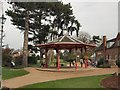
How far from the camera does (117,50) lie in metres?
55.0

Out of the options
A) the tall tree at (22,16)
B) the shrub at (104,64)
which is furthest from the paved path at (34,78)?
the tall tree at (22,16)

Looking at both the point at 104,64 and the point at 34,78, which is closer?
the point at 34,78

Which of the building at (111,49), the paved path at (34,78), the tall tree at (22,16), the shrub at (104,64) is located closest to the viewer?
the paved path at (34,78)

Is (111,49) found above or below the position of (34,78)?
above

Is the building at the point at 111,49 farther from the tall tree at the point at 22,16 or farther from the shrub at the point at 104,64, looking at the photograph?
the tall tree at the point at 22,16

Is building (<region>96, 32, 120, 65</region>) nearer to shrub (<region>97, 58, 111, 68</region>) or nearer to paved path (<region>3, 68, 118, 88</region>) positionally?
shrub (<region>97, 58, 111, 68</region>)

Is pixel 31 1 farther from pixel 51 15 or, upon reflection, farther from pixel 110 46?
pixel 110 46

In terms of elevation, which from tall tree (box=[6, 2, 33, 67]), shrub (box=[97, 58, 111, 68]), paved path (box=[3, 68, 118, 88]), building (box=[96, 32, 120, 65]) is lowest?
paved path (box=[3, 68, 118, 88])

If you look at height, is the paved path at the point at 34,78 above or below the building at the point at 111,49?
below

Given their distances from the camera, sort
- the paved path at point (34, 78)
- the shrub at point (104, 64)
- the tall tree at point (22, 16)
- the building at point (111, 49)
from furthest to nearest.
Answer: the building at point (111, 49) → the tall tree at point (22, 16) → the shrub at point (104, 64) → the paved path at point (34, 78)

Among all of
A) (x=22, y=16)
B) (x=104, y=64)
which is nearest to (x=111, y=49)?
(x=104, y=64)

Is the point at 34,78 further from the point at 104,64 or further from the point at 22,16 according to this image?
the point at 22,16

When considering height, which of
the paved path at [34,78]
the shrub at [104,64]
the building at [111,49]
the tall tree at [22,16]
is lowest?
the paved path at [34,78]

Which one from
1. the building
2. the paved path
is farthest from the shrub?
the paved path
